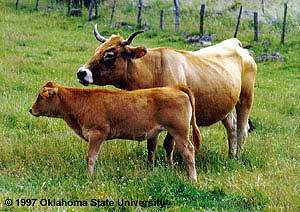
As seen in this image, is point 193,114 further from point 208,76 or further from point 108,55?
point 108,55

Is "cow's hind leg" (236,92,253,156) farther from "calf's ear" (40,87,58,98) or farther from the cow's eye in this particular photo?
"calf's ear" (40,87,58,98)

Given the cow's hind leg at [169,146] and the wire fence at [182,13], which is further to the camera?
the wire fence at [182,13]

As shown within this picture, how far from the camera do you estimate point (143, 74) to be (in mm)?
8758

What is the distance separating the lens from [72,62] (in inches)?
763

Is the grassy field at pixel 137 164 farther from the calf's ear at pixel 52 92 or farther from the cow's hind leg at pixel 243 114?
the calf's ear at pixel 52 92

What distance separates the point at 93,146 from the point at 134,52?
173 centimetres

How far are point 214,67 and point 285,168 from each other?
2.11 meters

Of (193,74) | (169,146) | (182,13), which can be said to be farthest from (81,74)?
(182,13)

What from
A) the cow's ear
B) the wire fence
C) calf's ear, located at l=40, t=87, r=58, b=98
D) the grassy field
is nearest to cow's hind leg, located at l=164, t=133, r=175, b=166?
the grassy field

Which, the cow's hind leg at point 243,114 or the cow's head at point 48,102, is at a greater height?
the cow's head at point 48,102

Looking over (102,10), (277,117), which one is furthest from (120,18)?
(277,117)

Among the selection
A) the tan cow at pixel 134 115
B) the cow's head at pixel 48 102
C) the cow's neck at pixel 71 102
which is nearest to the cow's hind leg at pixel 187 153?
the tan cow at pixel 134 115

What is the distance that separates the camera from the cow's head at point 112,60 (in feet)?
28.1

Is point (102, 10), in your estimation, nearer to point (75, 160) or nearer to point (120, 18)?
point (120, 18)
